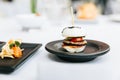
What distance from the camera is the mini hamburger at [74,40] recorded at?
89 centimetres

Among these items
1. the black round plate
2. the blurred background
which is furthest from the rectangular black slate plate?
the blurred background

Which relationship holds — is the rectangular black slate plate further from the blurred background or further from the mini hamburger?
the blurred background

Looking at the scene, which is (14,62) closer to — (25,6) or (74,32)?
(74,32)

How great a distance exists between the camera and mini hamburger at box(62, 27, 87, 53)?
0.89m

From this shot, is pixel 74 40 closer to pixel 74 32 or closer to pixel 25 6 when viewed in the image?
pixel 74 32

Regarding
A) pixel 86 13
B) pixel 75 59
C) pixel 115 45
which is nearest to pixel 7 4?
pixel 86 13

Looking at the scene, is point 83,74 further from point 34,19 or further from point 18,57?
point 34,19

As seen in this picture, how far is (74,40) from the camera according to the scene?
2.95 ft

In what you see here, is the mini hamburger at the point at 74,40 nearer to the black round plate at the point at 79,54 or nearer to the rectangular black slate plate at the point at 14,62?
the black round plate at the point at 79,54

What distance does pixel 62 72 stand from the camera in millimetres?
787

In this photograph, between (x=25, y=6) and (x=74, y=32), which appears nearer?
(x=74, y=32)

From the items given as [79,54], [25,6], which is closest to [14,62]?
[79,54]

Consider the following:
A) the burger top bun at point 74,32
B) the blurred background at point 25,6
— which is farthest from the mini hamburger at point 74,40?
the blurred background at point 25,6

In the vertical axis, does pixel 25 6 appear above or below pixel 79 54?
above
